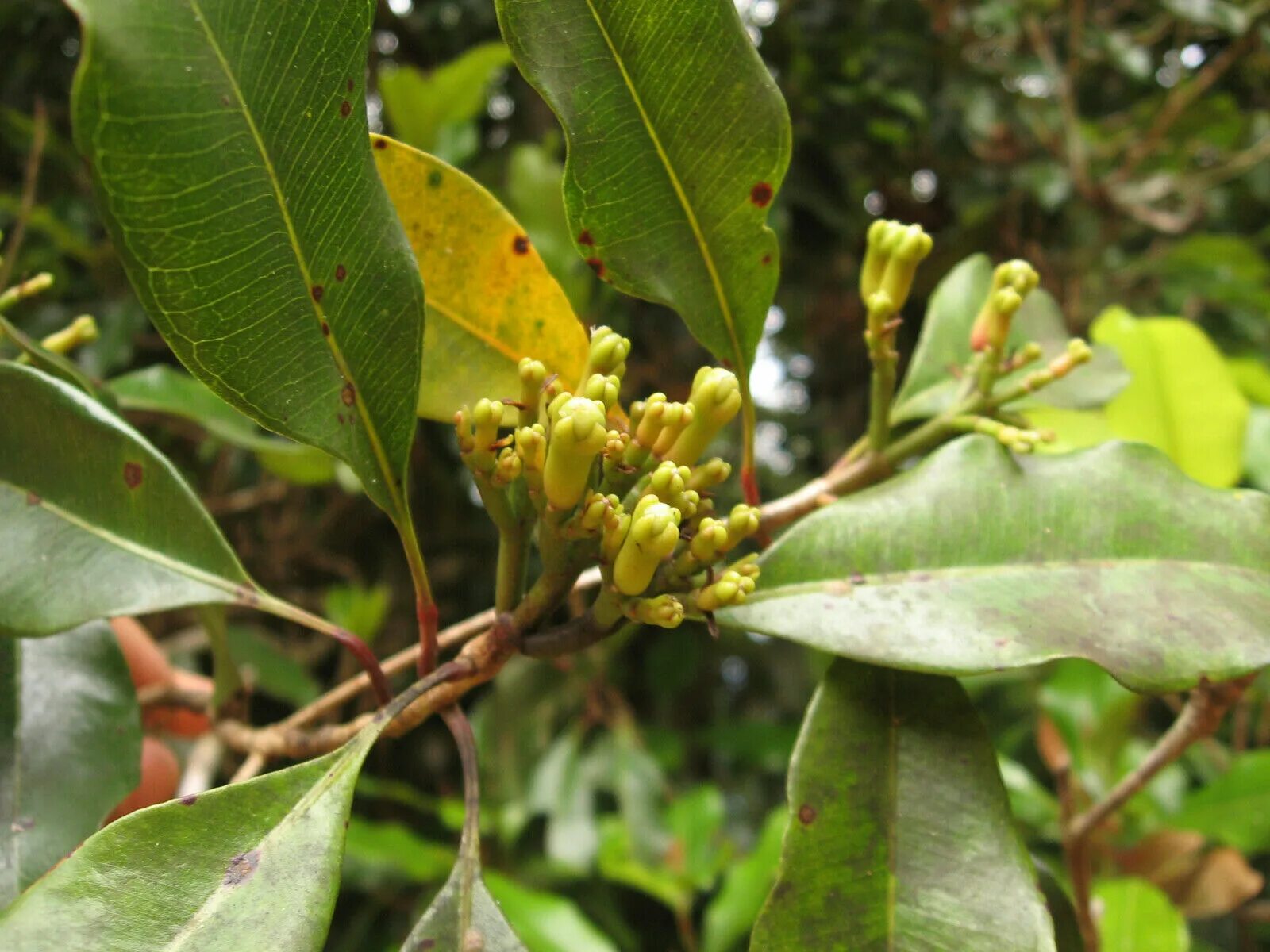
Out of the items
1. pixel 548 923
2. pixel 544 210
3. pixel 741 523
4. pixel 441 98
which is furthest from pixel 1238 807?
pixel 441 98

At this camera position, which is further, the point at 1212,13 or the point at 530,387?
the point at 1212,13

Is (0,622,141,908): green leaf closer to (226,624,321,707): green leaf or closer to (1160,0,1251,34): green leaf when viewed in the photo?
(226,624,321,707): green leaf

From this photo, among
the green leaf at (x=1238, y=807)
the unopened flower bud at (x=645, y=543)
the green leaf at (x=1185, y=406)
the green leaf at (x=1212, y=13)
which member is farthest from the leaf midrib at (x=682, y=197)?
the green leaf at (x=1212, y=13)

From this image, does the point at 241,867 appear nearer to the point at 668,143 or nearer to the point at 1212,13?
the point at 668,143

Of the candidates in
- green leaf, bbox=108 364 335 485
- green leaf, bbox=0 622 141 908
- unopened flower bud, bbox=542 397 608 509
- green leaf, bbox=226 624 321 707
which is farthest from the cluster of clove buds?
green leaf, bbox=226 624 321 707

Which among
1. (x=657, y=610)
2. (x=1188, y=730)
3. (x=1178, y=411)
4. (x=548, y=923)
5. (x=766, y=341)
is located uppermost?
(x=657, y=610)

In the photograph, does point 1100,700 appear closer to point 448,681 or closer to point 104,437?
point 448,681

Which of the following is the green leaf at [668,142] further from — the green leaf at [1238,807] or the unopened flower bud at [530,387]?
the green leaf at [1238,807]
